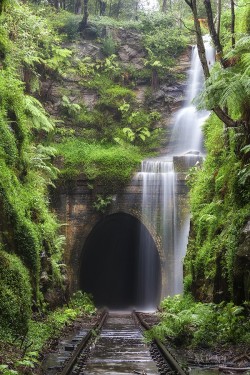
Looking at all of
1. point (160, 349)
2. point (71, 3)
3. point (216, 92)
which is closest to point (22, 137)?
point (216, 92)

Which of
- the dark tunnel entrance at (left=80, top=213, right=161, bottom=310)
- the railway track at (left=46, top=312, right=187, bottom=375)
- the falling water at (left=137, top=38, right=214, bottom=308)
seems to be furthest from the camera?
the dark tunnel entrance at (left=80, top=213, right=161, bottom=310)

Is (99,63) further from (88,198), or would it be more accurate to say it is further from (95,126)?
(88,198)

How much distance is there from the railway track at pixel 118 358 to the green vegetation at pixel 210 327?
0.41 meters

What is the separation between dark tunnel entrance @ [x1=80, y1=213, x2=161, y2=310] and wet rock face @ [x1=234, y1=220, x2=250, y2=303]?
42.9ft

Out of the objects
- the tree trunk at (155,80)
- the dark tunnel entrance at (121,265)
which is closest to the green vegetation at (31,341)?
the dark tunnel entrance at (121,265)

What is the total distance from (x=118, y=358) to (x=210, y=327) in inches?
71.5

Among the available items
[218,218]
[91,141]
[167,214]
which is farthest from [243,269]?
[91,141]

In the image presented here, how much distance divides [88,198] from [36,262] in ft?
34.0

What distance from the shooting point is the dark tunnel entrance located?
23672 millimetres

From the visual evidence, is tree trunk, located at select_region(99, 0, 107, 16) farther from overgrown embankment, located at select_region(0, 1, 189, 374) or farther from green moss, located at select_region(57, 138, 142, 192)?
green moss, located at select_region(57, 138, 142, 192)

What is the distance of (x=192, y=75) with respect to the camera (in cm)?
2812

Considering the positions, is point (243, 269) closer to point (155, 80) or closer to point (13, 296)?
point (13, 296)

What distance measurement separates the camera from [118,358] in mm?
7832

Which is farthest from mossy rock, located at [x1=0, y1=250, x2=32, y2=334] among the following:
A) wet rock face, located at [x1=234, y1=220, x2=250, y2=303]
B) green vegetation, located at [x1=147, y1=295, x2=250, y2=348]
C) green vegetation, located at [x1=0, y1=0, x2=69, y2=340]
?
wet rock face, located at [x1=234, y1=220, x2=250, y2=303]
